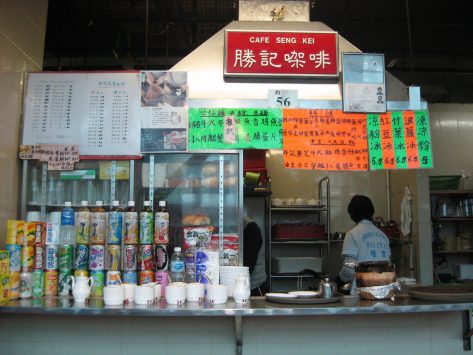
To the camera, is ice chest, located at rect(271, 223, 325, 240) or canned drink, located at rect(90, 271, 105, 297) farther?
ice chest, located at rect(271, 223, 325, 240)

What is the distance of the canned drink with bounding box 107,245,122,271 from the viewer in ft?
9.71

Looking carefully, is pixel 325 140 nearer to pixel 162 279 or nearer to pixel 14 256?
pixel 162 279

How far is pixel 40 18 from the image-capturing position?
3455 millimetres

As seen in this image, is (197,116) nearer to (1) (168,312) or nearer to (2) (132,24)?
(1) (168,312)

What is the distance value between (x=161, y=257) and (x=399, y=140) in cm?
186

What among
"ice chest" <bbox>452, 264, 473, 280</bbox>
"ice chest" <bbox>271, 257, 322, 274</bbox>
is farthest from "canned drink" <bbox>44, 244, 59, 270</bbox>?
"ice chest" <bbox>452, 264, 473, 280</bbox>

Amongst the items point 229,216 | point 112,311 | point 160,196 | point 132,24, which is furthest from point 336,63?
point 132,24

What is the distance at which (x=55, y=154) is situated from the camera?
10.6 ft

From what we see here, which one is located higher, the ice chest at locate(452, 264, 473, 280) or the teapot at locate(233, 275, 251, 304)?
the teapot at locate(233, 275, 251, 304)

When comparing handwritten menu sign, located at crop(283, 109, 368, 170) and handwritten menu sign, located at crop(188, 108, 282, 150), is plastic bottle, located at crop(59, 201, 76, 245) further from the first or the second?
handwritten menu sign, located at crop(283, 109, 368, 170)

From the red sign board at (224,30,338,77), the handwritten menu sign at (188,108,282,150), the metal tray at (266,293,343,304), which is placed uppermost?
the red sign board at (224,30,338,77)

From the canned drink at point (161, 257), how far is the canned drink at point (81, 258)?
0.46 meters

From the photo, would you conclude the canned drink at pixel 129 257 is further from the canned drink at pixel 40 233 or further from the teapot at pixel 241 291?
the teapot at pixel 241 291

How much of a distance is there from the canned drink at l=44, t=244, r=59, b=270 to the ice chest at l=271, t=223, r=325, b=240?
3544mm
